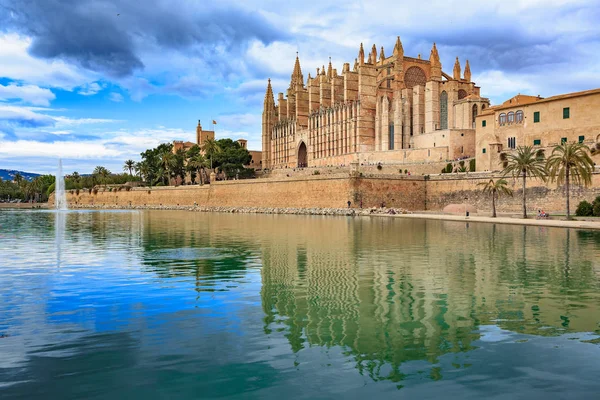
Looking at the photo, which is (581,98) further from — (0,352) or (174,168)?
(174,168)

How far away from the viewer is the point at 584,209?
3431 centimetres

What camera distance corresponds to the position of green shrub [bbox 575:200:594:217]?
34.1 metres

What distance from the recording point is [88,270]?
13.7 m

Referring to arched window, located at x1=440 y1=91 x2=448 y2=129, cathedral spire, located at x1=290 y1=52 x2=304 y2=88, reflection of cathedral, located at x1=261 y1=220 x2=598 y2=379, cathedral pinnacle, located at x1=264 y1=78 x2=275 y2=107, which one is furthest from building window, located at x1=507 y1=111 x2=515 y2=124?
cathedral pinnacle, located at x1=264 y1=78 x2=275 y2=107

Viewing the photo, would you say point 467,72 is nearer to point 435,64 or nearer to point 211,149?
point 435,64

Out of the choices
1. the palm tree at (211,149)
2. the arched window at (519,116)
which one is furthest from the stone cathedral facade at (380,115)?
the palm tree at (211,149)

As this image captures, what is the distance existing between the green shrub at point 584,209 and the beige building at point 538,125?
24.2 feet

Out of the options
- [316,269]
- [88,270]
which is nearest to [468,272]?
[316,269]

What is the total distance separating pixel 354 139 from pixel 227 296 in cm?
5956

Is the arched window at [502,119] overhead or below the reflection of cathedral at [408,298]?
overhead

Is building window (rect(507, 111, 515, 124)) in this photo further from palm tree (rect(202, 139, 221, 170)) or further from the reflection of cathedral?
palm tree (rect(202, 139, 221, 170))

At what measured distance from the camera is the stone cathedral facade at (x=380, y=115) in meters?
57.1

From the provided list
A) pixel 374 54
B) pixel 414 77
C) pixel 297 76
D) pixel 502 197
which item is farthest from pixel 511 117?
pixel 297 76

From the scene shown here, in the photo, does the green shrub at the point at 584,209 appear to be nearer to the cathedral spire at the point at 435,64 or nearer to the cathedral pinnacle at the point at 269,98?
the cathedral spire at the point at 435,64
